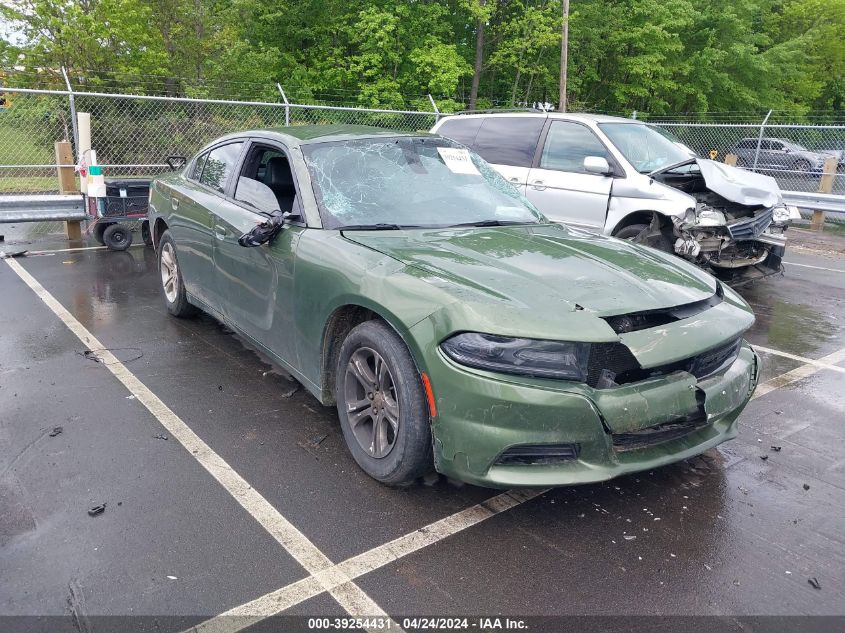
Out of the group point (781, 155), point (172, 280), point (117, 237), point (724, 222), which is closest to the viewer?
point (172, 280)

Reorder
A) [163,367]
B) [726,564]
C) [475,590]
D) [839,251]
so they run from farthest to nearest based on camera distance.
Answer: [839,251] → [163,367] → [726,564] → [475,590]

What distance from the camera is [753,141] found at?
1742 cm

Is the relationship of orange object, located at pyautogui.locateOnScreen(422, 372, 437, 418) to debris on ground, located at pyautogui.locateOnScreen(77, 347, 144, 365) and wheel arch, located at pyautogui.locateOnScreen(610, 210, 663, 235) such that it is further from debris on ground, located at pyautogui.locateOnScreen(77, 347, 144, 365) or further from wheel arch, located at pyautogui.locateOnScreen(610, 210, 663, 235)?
wheel arch, located at pyautogui.locateOnScreen(610, 210, 663, 235)

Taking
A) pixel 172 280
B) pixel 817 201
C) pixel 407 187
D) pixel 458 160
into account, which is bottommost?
pixel 172 280

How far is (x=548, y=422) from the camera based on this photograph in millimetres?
2639

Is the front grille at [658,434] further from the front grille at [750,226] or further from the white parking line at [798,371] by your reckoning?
the front grille at [750,226]

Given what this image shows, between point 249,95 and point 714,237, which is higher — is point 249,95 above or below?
above

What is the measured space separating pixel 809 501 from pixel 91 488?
340 cm

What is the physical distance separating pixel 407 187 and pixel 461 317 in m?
1.56

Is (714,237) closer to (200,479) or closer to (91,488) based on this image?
(200,479)

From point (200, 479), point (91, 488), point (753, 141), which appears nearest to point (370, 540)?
point (200, 479)

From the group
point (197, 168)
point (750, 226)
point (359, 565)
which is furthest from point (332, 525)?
point (750, 226)

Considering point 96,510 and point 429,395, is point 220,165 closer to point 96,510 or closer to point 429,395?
point 96,510

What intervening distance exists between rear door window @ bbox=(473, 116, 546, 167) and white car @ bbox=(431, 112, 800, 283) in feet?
0.04
